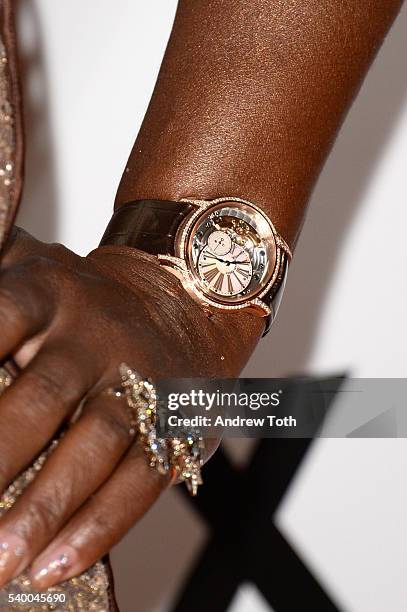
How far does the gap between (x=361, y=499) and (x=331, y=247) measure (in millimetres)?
253

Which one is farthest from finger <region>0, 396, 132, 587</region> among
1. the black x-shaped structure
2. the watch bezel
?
the black x-shaped structure

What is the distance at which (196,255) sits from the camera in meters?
0.53

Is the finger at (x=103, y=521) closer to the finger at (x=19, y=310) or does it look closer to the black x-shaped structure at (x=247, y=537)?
the finger at (x=19, y=310)

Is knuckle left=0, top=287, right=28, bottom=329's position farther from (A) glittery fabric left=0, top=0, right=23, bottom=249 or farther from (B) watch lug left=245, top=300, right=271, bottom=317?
(B) watch lug left=245, top=300, right=271, bottom=317

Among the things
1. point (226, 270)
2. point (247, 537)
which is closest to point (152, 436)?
point (226, 270)

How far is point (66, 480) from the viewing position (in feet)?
1.33

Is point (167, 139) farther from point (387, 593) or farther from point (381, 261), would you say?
point (387, 593)

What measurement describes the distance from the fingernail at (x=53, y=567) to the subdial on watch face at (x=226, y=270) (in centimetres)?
18

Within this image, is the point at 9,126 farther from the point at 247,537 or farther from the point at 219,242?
the point at 247,537

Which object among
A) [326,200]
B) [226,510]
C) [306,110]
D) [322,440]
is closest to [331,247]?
[326,200]

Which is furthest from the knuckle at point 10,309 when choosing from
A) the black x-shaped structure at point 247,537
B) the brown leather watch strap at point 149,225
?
Result: the black x-shaped structure at point 247,537

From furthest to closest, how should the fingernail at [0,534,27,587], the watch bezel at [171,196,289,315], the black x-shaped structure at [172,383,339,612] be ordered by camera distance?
1. the black x-shaped structure at [172,383,339,612]
2. the watch bezel at [171,196,289,315]
3. the fingernail at [0,534,27,587]

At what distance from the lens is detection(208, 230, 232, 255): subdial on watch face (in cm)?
54

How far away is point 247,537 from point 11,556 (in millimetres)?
636
